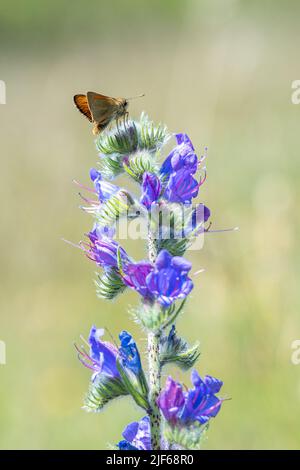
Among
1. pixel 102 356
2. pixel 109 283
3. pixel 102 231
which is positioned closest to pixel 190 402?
pixel 102 356

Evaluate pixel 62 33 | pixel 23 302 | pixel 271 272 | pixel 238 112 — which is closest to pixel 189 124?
pixel 238 112

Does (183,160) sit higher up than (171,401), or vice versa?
(183,160)

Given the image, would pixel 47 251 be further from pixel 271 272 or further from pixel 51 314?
pixel 271 272

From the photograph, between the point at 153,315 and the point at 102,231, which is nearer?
the point at 153,315

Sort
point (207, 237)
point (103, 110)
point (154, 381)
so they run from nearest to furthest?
1. point (154, 381)
2. point (103, 110)
3. point (207, 237)

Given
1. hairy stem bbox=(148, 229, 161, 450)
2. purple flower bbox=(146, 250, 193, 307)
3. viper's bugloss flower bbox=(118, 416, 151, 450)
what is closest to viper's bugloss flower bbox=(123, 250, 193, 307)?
purple flower bbox=(146, 250, 193, 307)

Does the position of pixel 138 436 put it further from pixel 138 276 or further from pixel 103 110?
pixel 103 110

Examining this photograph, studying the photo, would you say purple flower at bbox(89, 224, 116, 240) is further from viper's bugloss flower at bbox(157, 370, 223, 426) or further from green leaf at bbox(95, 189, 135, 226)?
viper's bugloss flower at bbox(157, 370, 223, 426)
